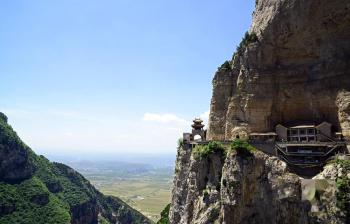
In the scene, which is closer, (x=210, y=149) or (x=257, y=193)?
(x=257, y=193)

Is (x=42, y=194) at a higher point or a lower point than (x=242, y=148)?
lower

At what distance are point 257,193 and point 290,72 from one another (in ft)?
56.4

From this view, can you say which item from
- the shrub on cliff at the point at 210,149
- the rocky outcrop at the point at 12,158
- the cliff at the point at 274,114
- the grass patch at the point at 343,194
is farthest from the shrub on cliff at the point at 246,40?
the rocky outcrop at the point at 12,158

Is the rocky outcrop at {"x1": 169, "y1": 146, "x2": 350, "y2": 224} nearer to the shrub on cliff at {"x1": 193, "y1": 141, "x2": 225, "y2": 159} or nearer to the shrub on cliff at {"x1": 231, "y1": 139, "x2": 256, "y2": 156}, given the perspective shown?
the shrub on cliff at {"x1": 231, "y1": 139, "x2": 256, "y2": 156}

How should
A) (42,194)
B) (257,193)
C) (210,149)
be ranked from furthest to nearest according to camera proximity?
(42,194) → (210,149) → (257,193)

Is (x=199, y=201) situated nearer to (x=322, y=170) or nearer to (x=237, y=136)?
(x=237, y=136)

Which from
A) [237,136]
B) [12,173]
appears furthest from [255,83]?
[12,173]

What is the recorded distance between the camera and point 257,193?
4031 cm

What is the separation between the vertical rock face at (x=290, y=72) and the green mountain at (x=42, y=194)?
71573 millimetres

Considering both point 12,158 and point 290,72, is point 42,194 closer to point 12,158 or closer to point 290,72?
point 12,158

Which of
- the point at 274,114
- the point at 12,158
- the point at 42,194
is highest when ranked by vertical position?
the point at 274,114

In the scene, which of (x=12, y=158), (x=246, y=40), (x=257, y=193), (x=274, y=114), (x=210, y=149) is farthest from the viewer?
(x=12, y=158)

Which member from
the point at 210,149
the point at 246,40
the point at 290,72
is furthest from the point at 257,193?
the point at 246,40

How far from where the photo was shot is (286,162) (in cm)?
4206
